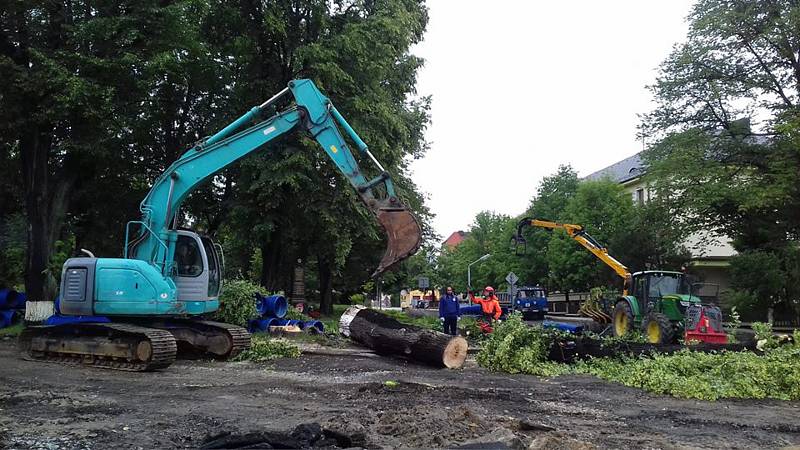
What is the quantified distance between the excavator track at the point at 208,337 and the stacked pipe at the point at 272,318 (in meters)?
4.65

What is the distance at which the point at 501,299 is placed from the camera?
50094 millimetres

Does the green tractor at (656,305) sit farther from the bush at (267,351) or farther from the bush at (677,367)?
the bush at (267,351)

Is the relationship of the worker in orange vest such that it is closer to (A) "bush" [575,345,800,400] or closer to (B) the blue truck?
(A) "bush" [575,345,800,400]

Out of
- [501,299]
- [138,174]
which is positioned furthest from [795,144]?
[501,299]

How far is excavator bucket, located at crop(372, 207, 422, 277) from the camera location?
1084 centimetres

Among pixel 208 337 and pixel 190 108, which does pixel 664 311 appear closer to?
pixel 208 337

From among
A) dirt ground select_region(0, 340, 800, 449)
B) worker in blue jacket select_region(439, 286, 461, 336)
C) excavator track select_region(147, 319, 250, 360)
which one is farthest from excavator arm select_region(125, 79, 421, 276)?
worker in blue jacket select_region(439, 286, 461, 336)

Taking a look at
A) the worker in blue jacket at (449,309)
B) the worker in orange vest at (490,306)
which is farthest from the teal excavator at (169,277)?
the worker in orange vest at (490,306)

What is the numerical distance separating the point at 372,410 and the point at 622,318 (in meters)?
15.3

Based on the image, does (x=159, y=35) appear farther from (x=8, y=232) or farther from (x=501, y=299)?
(x=501, y=299)

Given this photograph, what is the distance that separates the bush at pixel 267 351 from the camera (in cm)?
1358

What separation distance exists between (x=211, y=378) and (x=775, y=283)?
26635mm

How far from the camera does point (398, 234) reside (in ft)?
36.4

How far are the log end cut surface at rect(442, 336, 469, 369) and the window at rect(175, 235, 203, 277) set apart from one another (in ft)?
17.2
